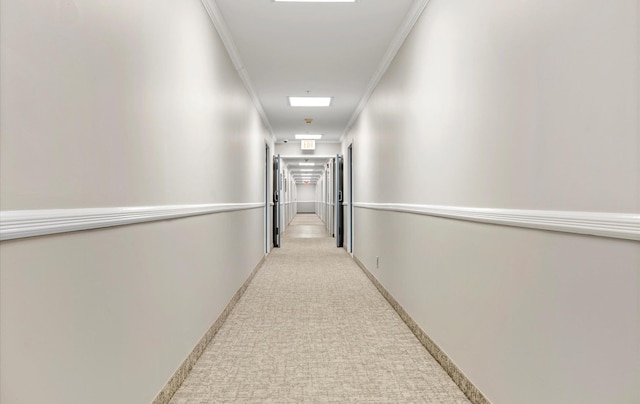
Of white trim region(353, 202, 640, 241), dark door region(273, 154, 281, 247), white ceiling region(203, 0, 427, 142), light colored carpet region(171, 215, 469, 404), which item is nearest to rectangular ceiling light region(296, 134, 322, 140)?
dark door region(273, 154, 281, 247)

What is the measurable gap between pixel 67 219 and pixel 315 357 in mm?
2028

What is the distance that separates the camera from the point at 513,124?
172cm

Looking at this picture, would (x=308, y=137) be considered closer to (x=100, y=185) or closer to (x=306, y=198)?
(x=100, y=185)

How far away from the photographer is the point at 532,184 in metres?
1.57

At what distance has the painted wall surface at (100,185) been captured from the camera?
1.06 meters

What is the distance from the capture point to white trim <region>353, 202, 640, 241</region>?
3.59 ft

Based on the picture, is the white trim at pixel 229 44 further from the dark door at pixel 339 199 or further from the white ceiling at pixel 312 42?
the dark door at pixel 339 199

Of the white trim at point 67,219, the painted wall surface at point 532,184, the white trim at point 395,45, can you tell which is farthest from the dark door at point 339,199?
the white trim at point 67,219

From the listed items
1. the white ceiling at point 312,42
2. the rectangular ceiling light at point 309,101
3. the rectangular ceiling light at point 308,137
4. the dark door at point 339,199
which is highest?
the white ceiling at point 312,42

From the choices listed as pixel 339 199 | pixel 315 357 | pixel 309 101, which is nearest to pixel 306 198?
pixel 339 199

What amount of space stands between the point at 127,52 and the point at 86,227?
2.57 feet

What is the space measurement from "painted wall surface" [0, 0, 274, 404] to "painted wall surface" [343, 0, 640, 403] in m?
1.60

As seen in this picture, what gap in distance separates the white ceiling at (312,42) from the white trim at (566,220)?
6.11ft

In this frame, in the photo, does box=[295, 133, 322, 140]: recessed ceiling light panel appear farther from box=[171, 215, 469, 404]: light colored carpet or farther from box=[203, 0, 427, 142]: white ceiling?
box=[171, 215, 469, 404]: light colored carpet
